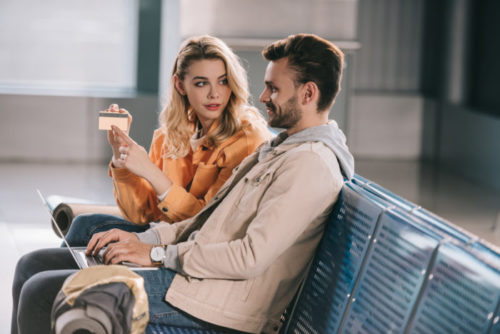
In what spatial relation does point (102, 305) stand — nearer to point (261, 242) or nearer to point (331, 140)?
point (261, 242)

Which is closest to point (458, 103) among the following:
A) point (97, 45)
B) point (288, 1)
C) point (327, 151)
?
point (288, 1)

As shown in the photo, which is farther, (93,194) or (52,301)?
(93,194)

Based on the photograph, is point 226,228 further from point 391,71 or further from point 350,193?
point 391,71

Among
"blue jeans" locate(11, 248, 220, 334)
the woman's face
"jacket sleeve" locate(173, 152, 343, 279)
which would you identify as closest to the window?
A: the woman's face

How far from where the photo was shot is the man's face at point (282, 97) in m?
2.46

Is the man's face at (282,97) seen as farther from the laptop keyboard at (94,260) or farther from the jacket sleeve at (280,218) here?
the laptop keyboard at (94,260)

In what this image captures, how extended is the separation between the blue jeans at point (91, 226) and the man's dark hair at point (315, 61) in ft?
3.86

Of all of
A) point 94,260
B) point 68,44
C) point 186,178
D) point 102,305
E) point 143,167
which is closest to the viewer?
point 102,305

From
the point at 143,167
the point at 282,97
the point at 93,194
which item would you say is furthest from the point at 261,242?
the point at 93,194

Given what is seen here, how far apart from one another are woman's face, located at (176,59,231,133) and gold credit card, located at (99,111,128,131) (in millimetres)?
277

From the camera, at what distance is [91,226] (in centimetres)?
326

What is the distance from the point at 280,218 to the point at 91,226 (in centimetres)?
130

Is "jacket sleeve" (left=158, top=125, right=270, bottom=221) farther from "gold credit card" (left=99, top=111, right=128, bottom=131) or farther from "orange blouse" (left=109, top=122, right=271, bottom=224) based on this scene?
"gold credit card" (left=99, top=111, right=128, bottom=131)

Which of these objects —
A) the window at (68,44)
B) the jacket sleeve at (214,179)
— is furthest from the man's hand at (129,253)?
the window at (68,44)
